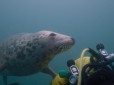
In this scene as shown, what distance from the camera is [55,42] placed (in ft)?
21.2

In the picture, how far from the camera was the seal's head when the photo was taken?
6177 mm

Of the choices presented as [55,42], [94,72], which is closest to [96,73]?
[94,72]

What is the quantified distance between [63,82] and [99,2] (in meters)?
62.1

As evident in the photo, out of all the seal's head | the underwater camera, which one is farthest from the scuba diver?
the seal's head

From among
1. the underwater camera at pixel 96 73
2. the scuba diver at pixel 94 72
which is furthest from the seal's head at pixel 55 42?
the underwater camera at pixel 96 73

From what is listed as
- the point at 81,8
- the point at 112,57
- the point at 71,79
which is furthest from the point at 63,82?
the point at 81,8

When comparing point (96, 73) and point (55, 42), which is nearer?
point (96, 73)

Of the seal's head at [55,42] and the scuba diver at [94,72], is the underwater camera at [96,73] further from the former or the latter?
the seal's head at [55,42]

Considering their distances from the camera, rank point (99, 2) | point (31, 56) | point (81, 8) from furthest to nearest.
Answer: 1. point (81, 8)
2. point (99, 2)
3. point (31, 56)

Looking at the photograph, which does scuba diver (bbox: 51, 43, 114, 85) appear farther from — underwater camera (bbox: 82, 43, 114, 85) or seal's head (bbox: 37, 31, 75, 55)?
seal's head (bbox: 37, 31, 75, 55)

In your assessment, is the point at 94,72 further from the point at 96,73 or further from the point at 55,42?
the point at 55,42

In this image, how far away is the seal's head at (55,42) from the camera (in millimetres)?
6177

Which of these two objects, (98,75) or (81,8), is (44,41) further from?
(81,8)

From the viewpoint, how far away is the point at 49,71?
7.86 meters
